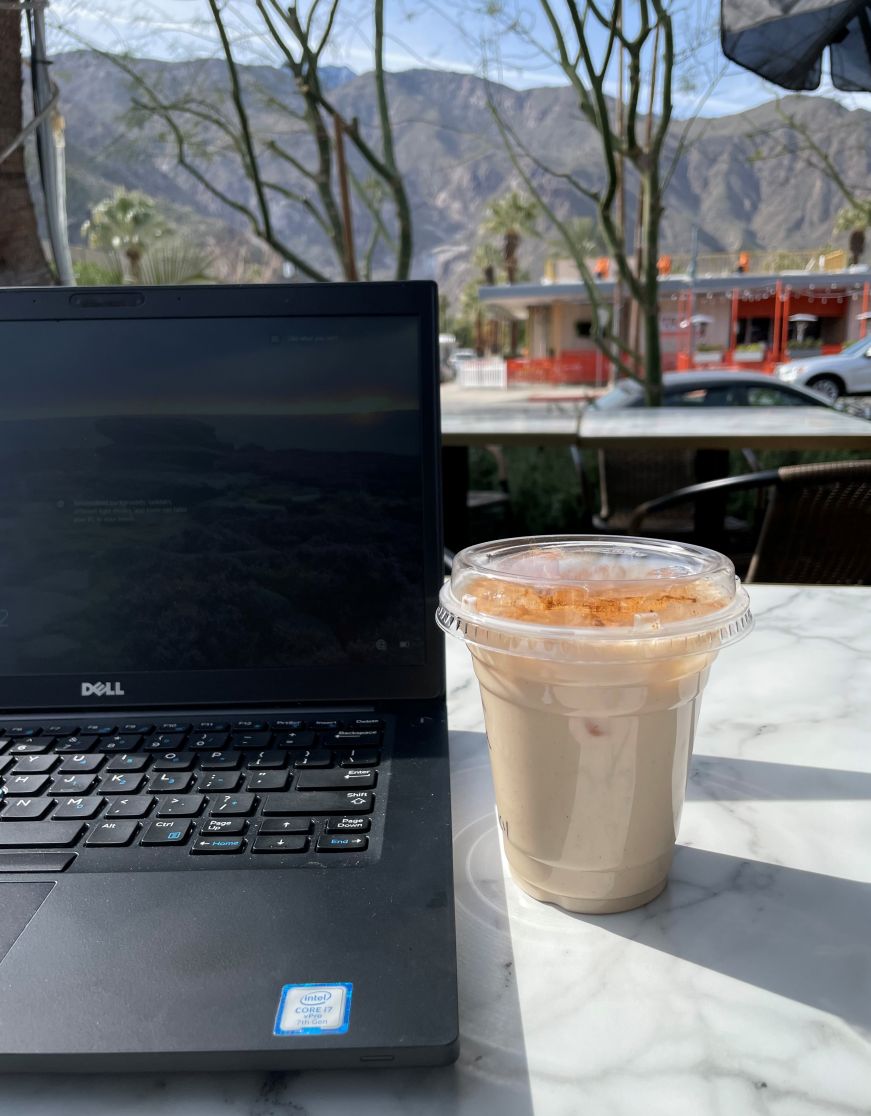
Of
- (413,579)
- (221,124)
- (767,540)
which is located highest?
(221,124)

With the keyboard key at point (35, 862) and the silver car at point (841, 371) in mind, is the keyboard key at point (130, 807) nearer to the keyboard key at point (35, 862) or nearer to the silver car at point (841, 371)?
the keyboard key at point (35, 862)

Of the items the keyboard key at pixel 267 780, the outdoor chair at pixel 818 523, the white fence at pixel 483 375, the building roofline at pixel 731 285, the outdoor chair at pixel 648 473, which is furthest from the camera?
the white fence at pixel 483 375

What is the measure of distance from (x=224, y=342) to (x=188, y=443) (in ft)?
0.34

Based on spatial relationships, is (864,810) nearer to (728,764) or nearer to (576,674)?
(728,764)

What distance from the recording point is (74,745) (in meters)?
0.69

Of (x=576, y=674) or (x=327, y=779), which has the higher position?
(x=576, y=674)

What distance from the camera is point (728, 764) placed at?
2.37 ft

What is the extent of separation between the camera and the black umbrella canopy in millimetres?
2035

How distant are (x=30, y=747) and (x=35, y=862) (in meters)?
0.17

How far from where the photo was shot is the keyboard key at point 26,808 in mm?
587

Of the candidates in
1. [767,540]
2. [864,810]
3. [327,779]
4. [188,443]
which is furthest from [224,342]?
[767,540]

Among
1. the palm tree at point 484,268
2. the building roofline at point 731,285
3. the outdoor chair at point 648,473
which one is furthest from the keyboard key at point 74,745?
the palm tree at point 484,268

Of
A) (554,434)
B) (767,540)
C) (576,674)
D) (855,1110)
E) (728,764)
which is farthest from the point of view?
(554,434)

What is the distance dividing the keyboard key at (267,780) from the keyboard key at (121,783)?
0.08 metres
